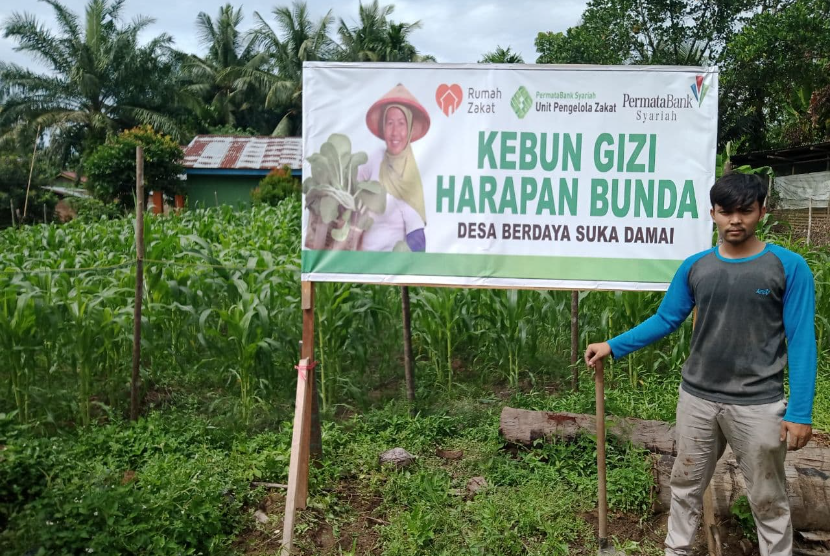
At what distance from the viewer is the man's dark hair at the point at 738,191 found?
98.1 inches

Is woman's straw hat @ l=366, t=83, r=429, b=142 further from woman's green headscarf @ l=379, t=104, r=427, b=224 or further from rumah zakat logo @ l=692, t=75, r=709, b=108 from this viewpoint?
rumah zakat logo @ l=692, t=75, r=709, b=108

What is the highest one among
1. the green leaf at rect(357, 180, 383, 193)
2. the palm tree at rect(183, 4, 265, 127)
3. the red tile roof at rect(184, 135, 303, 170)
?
the palm tree at rect(183, 4, 265, 127)

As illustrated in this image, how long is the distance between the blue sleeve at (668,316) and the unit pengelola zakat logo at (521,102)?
1.17 meters

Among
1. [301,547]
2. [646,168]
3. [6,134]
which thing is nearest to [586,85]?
[646,168]

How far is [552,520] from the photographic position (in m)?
3.39

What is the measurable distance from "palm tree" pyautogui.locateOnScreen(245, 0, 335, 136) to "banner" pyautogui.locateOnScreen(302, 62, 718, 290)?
32260 mm

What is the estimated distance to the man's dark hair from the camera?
2492mm

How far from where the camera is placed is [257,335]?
4.60 metres

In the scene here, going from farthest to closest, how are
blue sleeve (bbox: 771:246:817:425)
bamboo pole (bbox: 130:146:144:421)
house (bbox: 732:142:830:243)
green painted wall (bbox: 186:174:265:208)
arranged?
green painted wall (bbox: 186:174:265:208)
house (bbox: 732:142:830:243)
bamboo pole (bbox: 130:146:144:421)
blue sleeve (bbox: 771:246:817:425)

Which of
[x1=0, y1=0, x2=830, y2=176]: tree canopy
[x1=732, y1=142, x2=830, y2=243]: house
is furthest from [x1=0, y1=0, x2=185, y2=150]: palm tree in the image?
[x1=732, y1=142, x2=830, y2=243]: house

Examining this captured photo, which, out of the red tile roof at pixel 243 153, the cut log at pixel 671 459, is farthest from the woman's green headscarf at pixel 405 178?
the red tile roof at pixel 243 153

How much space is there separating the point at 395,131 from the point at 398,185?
274mm

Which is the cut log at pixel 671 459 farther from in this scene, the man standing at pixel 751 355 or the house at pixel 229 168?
the house at pixel 229 168

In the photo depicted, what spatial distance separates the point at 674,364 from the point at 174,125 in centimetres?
3008
